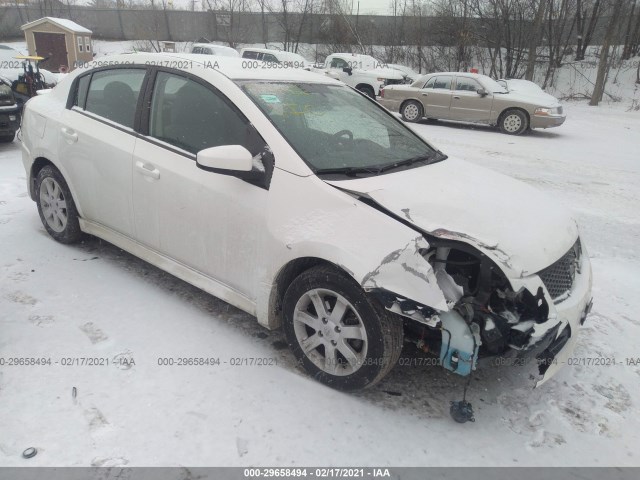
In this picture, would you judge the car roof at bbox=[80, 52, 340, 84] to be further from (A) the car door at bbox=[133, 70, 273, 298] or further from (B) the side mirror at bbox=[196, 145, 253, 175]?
(B) the side mirror at bbox=[196, 145, 253, 175]

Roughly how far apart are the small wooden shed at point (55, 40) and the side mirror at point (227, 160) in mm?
30016

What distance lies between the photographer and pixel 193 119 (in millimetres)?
3242

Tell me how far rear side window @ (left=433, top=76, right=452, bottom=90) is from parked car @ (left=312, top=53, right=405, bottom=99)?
12.0 ft

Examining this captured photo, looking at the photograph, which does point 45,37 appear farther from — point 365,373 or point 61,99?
point 365,373

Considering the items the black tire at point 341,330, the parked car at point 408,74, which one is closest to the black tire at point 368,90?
the parked car at point 408,74

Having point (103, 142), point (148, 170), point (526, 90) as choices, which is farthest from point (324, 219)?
Result: point (526, 90)

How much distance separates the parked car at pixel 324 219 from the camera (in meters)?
2.41

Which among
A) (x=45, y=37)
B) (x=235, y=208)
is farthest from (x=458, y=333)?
(x=45, y=37)

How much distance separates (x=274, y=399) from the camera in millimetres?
2652

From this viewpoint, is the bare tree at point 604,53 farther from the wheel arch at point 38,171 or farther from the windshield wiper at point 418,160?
the wheel arch at point 38,171

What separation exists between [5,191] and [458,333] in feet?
19.0

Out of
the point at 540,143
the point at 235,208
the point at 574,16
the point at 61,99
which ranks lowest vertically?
the point at 540,143

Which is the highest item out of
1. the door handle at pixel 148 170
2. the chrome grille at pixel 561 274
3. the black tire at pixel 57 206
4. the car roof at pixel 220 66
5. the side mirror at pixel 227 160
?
the car roof at pixel 220 66

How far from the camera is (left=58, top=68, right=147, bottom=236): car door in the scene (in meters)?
3.55
